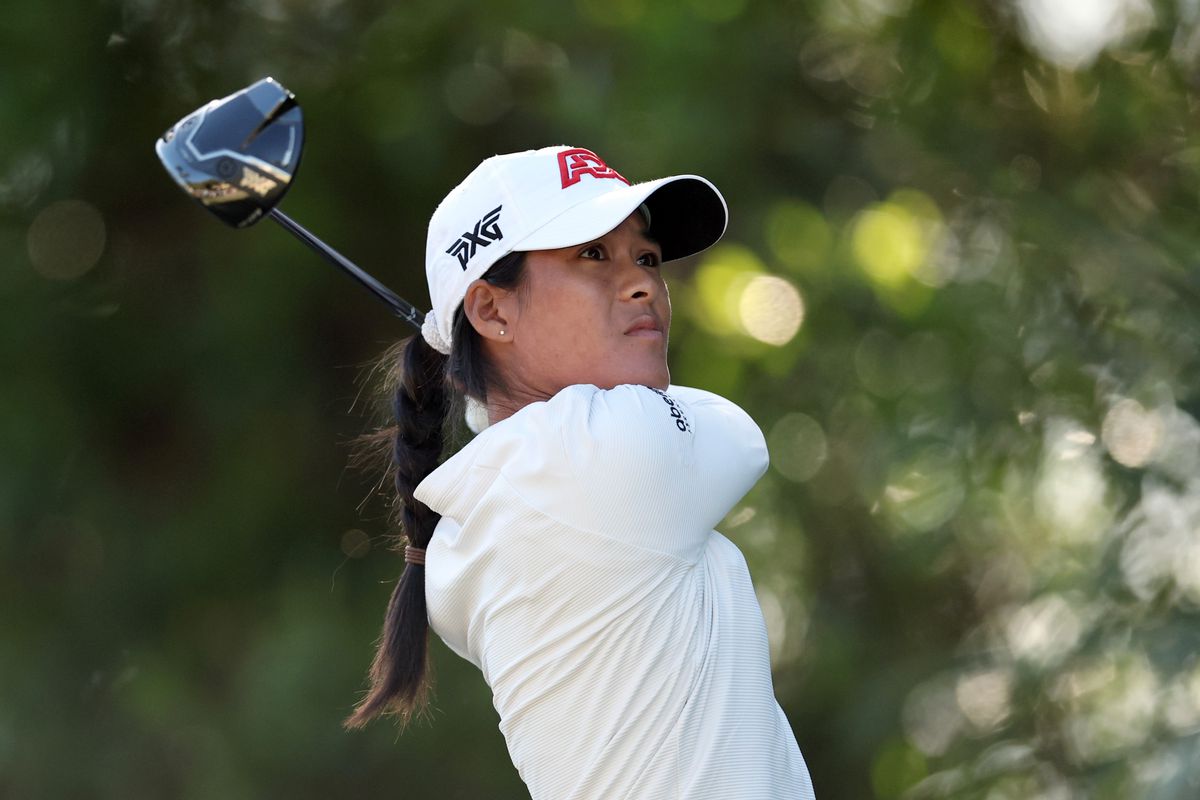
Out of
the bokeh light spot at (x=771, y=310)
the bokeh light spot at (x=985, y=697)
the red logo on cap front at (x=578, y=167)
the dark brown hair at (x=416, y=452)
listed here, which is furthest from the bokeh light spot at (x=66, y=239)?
the red logo on cap front at (x=578, y=167)

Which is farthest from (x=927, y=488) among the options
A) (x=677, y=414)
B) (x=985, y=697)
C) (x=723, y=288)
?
(x=677, y=414)

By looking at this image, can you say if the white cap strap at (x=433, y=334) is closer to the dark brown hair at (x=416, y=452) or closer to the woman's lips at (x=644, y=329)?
the dark brown hair at (x=416, y=452)

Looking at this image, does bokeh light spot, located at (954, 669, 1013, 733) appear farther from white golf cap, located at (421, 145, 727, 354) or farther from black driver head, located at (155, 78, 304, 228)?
black driver head, located at (155, 78, 304, 228)

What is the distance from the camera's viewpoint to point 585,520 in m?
1.57

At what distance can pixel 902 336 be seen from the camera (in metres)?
3.82

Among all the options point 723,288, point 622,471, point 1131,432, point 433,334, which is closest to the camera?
point 622,471

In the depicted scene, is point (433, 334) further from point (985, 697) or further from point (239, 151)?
point (985, 697)

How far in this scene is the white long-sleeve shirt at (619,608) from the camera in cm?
154

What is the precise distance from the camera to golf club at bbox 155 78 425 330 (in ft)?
5.78

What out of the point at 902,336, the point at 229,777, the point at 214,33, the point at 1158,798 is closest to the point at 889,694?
the point at 902,336

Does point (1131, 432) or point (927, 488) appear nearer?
point (1131, 432)

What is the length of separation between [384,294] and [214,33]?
9.51 ft

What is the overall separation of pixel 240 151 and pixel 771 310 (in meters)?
2.22

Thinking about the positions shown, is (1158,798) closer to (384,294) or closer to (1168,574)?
(1168,574)
